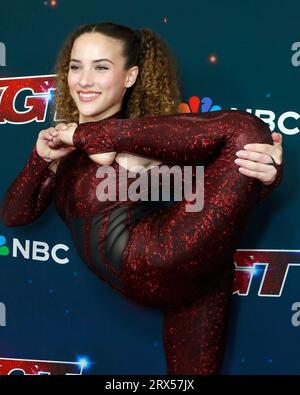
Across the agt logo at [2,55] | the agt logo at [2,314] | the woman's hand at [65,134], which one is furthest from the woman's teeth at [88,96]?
the agt logo at [2,314]

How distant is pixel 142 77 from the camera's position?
155cm

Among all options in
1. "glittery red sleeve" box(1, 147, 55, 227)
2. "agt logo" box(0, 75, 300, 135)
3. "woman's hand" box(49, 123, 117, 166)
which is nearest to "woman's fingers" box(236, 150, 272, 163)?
"woman's hand" box(49, 123, 117, 166)

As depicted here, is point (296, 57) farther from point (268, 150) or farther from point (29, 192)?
point (29, 192)

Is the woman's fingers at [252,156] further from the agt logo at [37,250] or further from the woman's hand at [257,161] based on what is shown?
the agt logo at [37,250]

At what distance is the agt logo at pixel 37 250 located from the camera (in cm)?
184

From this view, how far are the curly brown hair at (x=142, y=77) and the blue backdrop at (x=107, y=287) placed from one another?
12cm

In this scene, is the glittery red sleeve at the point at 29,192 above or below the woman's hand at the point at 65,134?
below

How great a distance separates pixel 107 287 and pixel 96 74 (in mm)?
735

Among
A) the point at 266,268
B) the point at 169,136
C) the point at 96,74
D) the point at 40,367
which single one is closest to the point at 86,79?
the point at 96,74

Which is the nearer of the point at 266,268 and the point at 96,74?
the point at 96,74

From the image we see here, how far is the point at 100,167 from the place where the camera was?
1.36m

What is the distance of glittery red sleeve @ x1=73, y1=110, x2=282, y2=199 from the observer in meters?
1.25

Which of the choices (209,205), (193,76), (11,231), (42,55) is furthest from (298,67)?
(11,231)
